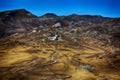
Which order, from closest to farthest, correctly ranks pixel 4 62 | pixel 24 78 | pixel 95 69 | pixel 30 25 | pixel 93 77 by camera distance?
pixel 24 78
pixel 93 77
pixel 95 69
pixel 4 62
pixel 30 25

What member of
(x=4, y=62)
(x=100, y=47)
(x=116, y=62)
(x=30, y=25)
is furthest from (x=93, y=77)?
(x=30, y=25)

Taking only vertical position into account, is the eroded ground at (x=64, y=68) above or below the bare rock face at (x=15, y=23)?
below

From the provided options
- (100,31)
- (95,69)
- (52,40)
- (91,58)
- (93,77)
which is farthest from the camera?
(100,31)

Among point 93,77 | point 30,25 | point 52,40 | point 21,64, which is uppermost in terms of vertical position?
point 30,25

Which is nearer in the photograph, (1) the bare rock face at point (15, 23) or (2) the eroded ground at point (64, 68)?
(2) the eroded ground at point (64, 68)

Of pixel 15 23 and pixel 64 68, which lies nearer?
pixel 64 68

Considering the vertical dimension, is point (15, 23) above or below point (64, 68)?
above

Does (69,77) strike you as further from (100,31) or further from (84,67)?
(100,31)

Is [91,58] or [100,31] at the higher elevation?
[100,31]

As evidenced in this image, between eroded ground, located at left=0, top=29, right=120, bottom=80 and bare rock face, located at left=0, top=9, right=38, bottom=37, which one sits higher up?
bare rock face, located at left=0, top=9, right=38, bottom=37

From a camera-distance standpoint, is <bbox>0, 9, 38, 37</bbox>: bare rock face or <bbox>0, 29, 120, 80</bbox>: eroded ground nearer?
<bbox>0, 29, 120, 80</bbox>: eroded ground

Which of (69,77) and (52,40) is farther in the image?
(52,40)
